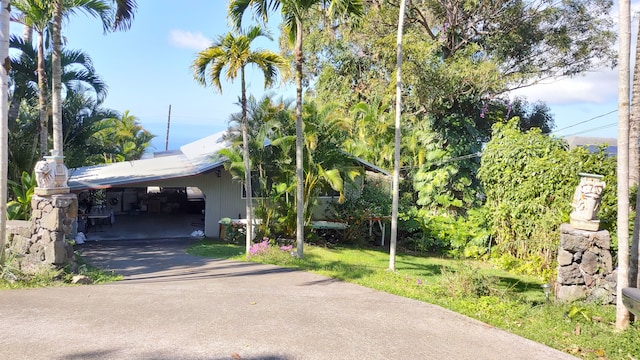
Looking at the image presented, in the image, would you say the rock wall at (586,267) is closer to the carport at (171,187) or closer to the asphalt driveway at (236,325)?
the asphalt driveway at (236,325)

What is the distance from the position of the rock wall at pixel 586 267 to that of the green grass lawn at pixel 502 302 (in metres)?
0.28

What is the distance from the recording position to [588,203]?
24.0ft

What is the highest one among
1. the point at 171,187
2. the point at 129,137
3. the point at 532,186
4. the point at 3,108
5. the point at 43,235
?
the point at 129,137

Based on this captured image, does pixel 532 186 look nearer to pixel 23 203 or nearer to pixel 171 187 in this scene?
pixel 171 187

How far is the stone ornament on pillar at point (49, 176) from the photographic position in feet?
26.5

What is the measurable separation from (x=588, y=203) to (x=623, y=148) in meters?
1.49

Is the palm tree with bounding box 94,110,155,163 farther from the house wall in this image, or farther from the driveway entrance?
the house wall

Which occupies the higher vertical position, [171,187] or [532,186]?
[532,186]

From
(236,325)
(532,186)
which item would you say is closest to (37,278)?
(236,325)

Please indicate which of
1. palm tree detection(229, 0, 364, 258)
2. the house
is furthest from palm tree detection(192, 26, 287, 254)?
the house

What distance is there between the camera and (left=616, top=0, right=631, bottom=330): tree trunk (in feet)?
19.8

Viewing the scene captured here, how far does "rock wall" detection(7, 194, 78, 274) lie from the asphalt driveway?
0.94 metres

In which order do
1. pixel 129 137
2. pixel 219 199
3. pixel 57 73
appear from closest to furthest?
pixel 57 73
pixel 219 199
pixel 129 137

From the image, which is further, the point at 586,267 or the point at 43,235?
the point at 43,235
